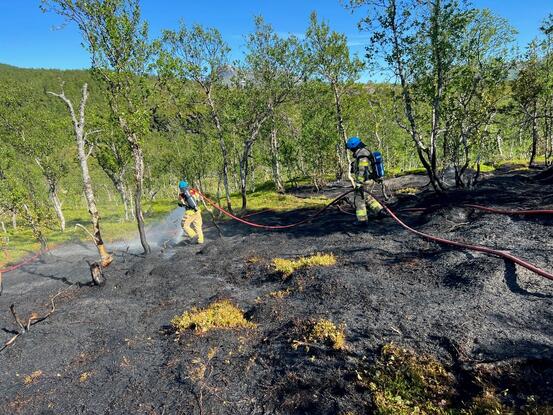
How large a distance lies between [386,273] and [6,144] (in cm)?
4477

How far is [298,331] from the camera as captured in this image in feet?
23.9

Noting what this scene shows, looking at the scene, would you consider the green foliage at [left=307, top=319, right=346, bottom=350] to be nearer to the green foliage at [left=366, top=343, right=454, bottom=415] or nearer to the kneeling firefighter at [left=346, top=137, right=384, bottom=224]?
the green foliage at [left=366, top=343, right=454, bottom=415]

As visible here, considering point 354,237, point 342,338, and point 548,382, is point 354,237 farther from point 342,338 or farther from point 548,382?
point 548,382

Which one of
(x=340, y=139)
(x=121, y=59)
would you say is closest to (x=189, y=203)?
(x=121, y=59)

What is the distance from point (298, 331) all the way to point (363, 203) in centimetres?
875

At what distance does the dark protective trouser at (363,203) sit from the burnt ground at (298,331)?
1.37m

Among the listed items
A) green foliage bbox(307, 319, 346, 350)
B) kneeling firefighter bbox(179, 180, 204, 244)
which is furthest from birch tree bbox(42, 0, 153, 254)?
green foliage bbox(307, 319, 346, 350)

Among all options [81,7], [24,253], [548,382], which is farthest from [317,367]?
[24,253]

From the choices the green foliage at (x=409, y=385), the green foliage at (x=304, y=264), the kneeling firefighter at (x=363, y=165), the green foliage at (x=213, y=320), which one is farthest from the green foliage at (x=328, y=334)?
the kneeling firefighter at (x=363, y=165)

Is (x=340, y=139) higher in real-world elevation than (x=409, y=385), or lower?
higher

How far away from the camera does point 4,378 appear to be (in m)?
7.86

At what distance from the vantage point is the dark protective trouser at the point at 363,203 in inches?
571

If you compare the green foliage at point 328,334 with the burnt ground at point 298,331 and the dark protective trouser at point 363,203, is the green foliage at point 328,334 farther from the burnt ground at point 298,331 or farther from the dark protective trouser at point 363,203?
the dark protective trouser at point 363,203

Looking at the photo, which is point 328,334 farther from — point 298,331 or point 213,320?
point 213,320
